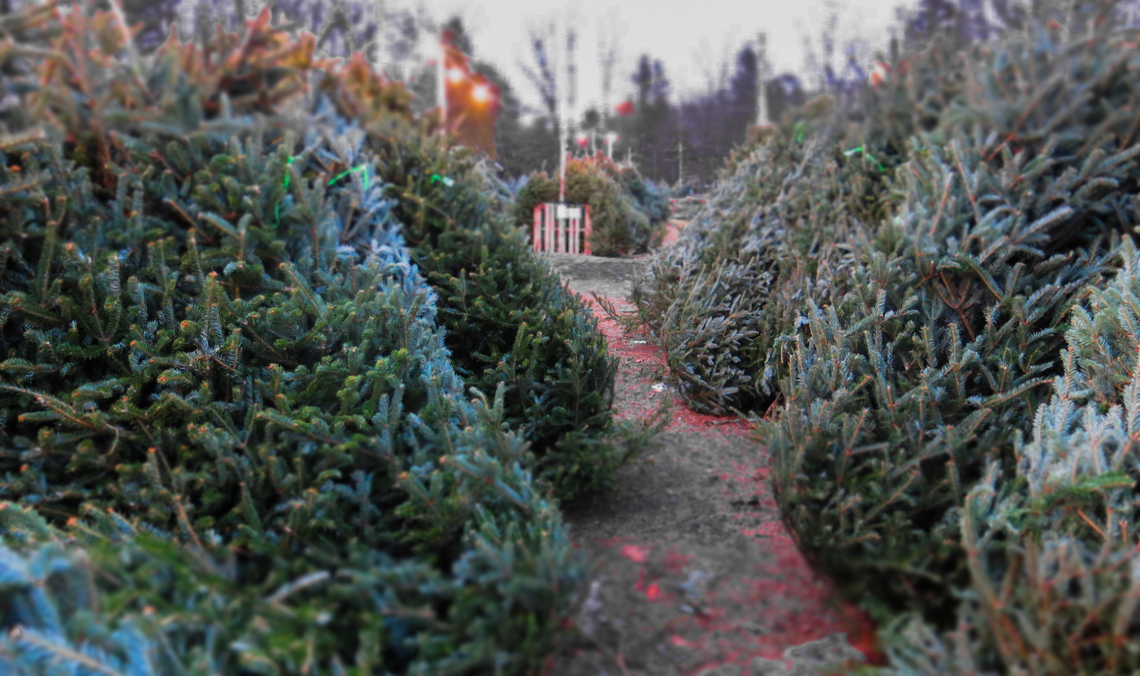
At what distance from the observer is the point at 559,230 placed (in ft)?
41.9

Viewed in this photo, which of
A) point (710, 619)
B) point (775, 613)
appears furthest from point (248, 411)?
point (775, 613)

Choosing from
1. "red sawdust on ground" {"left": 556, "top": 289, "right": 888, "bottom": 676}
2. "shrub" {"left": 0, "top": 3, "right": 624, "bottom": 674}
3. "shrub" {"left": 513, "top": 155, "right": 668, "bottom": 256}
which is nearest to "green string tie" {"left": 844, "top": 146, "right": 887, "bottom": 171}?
"shrub" {"left": 0, "top": 3, "right": 624, "bottom": 674}

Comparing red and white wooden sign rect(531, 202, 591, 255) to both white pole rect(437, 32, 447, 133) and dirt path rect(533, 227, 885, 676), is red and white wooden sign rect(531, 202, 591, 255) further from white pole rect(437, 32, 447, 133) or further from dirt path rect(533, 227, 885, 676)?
dirt path rect(533, 227, 885, 676)

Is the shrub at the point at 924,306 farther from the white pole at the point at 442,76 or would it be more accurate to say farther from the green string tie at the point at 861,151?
the white pole at the point at 442,76

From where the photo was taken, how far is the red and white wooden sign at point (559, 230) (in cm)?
1259

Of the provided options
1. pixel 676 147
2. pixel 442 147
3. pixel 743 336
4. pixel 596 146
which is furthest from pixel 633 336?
pixel 596 146

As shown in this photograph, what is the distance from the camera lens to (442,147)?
3.83m

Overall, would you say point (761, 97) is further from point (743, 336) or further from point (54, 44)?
point (54, 44)

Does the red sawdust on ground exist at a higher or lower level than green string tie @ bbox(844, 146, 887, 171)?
lower

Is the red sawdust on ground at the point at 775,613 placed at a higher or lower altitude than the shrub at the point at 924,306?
lower

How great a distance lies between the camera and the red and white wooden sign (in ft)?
41.3

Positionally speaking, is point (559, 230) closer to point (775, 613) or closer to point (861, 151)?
point (861, 151)

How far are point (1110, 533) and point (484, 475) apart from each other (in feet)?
5.44

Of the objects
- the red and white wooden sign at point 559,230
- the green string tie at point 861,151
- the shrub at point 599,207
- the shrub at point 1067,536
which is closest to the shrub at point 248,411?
the shrub at point 1067,536
